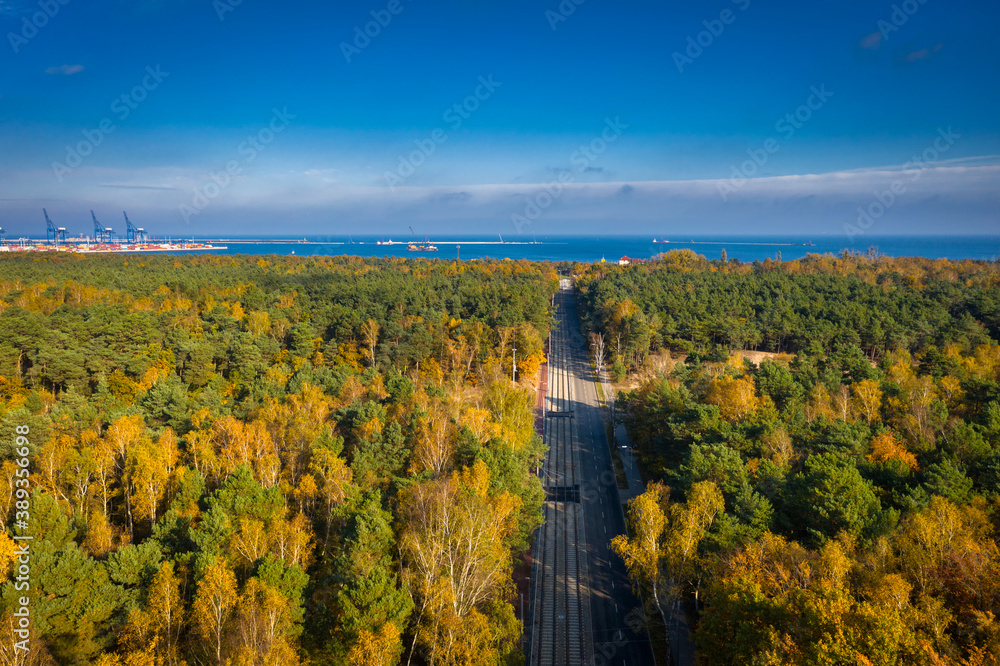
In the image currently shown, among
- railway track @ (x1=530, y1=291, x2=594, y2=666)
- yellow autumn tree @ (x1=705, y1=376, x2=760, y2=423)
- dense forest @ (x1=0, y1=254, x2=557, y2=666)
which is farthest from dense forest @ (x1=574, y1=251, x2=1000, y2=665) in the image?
dense forest @ (x1=0, y1=254, x2=557, y2=666)

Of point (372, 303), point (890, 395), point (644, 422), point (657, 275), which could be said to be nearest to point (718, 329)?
point (890, 395)

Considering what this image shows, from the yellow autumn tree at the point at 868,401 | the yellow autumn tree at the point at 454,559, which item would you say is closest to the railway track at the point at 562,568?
the yellow autumn tree at the point at 454,559

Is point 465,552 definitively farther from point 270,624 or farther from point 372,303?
point 372,303

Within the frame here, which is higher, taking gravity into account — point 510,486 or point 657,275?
point 657,275

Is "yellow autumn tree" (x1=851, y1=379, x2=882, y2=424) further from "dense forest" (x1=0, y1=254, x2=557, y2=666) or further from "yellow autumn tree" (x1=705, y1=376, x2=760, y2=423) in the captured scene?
"dense forest" (x1=0, y1=254, x2=557, y2=666)

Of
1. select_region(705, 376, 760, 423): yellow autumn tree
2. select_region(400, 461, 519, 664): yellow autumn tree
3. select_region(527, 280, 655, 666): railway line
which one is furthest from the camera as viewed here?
select_region(705, 376, 760, 423): yellow autumn tree

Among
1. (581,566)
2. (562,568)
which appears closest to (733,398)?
(581,566)
